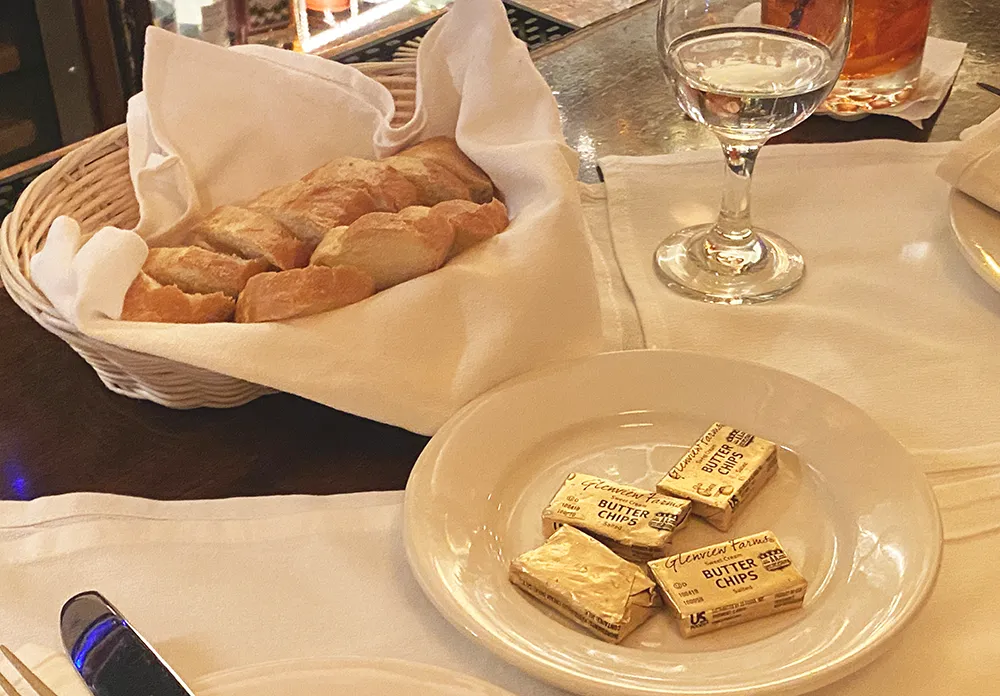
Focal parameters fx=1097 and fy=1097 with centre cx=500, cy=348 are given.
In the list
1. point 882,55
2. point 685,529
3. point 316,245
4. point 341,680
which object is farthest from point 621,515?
point 882,55

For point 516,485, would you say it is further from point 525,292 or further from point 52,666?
point 52,666

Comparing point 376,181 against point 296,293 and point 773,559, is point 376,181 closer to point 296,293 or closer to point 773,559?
point 296,293

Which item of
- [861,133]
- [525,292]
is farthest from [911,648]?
[861,133]

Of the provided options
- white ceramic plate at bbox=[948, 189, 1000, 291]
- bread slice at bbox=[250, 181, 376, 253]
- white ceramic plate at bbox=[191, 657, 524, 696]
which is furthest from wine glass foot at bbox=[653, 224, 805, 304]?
white ceramic plate at bbox=[191, 657, 524, 696]

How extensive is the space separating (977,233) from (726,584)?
0.40m

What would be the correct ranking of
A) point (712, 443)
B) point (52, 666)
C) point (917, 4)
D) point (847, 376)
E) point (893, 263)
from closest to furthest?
point (52, 666) → point (712, 443) → point (847, 376) → point (893, 263) → point (917, 4)

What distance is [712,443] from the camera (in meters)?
0.58

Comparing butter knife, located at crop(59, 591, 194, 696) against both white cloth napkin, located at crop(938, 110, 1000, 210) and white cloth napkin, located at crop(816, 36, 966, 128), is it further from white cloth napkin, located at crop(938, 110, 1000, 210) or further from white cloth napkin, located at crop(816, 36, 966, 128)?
white cloth napkin, located at crop(816, 36, 966, 128)

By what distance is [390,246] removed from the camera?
0.64 metres

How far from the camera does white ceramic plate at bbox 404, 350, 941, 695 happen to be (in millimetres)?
456

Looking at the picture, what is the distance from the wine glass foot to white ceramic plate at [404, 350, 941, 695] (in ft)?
0.43

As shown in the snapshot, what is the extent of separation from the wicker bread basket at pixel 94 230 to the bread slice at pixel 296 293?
0.14ft

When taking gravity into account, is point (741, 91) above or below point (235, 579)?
above

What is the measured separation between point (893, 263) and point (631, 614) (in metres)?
0.42
